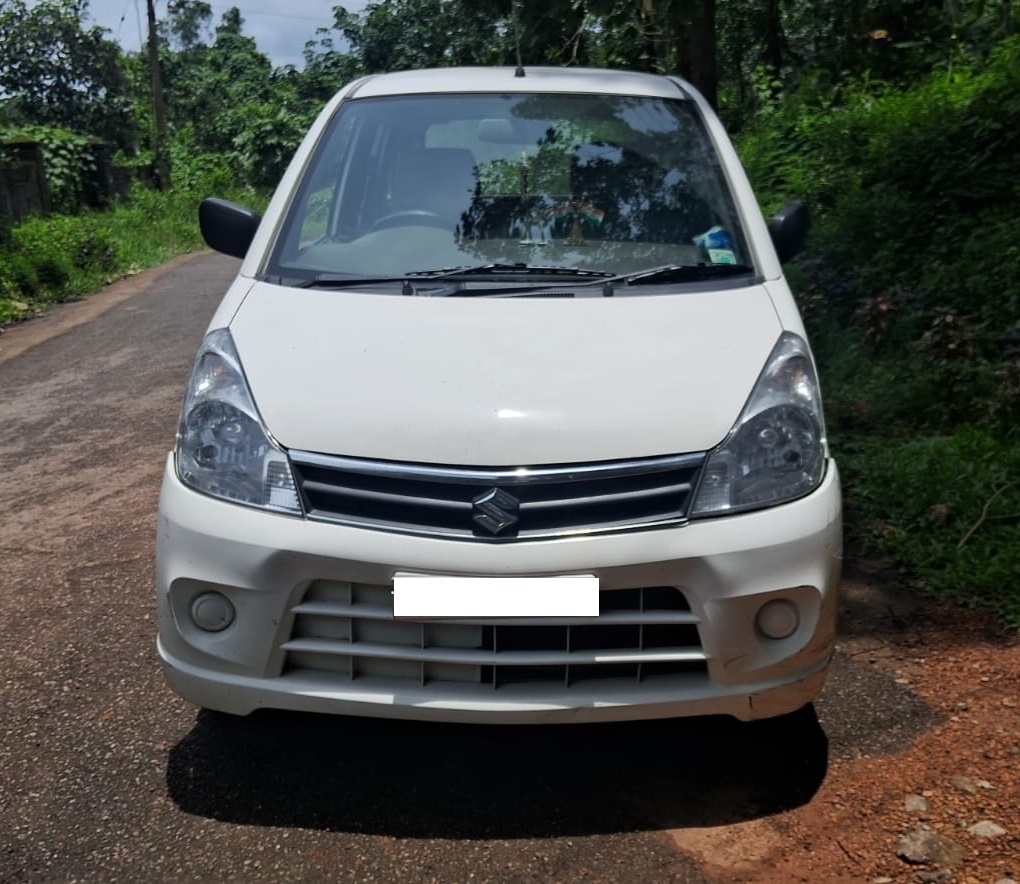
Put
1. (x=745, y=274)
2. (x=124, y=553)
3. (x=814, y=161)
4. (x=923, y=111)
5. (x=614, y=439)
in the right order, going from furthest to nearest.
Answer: (x=814, y=161)
(x=923, y=111)
(x=124, y=553)
(x=745, y=274)
(x=614, y=439)

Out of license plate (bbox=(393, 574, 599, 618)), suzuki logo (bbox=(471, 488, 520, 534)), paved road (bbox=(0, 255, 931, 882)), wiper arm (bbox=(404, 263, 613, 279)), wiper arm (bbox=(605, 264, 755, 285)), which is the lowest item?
paved road (bbox=(0, 255, 931, 882))

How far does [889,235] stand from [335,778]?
551 cm

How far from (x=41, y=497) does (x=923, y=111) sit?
21.4ft

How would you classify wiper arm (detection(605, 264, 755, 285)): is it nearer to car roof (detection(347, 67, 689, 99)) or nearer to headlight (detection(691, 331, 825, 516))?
headlight (detection(691, 331, 825, 516))

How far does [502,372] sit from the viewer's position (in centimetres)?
277

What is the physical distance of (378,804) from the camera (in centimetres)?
283

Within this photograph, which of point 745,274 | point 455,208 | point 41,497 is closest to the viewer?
point 745,274

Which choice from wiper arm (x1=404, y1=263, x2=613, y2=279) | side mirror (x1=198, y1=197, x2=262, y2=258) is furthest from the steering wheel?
side mirror (x1=198, y1=197, x2=262, y2=258)

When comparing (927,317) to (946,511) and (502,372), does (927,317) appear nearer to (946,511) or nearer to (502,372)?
(946,511)

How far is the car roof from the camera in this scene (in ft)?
13.5

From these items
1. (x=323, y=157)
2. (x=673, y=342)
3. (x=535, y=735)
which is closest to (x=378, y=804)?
(x=535, y=735)

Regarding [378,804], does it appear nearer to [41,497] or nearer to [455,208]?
[455,208]

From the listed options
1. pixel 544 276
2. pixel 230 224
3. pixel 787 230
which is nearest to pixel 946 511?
pixel 787 230

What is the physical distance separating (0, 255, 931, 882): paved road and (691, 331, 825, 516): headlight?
768mm
